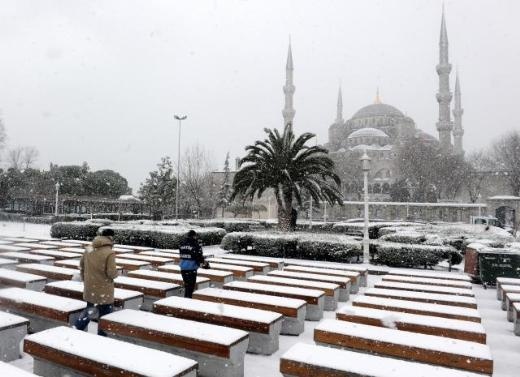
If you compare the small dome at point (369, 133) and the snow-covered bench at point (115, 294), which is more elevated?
the small dome at point (369, 133)

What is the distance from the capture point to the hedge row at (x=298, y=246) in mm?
15297

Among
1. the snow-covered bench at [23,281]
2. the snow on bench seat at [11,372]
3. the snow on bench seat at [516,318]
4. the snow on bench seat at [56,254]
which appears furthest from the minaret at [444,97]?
the snow on bench seat at [11,372]

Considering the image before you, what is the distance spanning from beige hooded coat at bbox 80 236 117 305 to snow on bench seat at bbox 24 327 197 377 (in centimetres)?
73

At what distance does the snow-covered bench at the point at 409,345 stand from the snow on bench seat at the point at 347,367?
0.32 metres

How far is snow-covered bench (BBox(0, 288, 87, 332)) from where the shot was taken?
18.7 ft

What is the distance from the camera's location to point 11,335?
509 centimetres

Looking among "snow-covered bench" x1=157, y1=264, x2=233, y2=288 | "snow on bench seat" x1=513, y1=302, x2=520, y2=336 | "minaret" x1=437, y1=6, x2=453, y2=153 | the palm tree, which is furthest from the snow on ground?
"minaret" x1=437, y1=6, x2=453, y2=153

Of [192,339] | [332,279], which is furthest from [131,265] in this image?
[192,339]

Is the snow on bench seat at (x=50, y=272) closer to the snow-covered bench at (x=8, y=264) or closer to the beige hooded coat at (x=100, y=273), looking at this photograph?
the snow-covered bench at (x=8, y=264)

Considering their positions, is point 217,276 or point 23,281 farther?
point 217,276

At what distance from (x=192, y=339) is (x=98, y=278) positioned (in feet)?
5.67

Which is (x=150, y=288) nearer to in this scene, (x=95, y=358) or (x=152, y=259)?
(x=95, y=358)

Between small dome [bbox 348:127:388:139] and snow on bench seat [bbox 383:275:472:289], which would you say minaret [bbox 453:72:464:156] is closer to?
small dome [bbox 348:127:388:139]

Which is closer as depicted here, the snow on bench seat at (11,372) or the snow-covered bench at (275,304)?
the snow on bench seat at (11,372)
